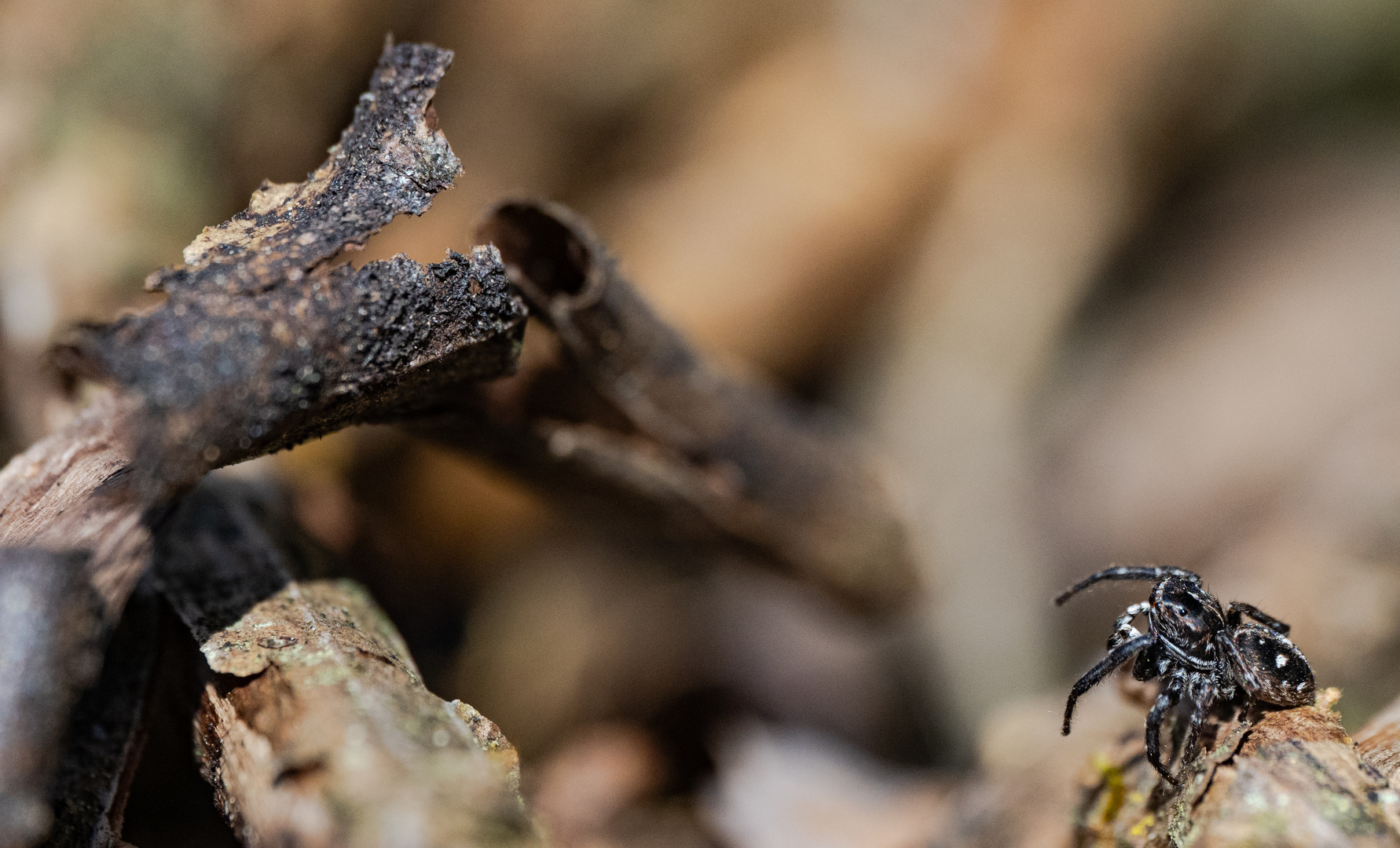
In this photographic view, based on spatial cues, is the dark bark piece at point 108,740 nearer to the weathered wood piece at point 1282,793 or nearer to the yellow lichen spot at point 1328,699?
the weathered wood piece at point 1282,793

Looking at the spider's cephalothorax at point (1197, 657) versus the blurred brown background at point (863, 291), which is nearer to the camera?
the spider's cephalothorax at point (1197, 657)

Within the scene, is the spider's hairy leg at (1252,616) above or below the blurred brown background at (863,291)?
below

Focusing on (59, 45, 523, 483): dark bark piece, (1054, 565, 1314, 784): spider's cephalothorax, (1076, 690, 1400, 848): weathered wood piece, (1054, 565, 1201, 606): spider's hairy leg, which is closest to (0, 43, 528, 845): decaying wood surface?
(59, 45, 523, 483): dark bark piece

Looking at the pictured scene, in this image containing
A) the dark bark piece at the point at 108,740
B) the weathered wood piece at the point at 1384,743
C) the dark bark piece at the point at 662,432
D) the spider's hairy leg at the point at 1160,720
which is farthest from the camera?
the dark bark piece at the point at 662,432

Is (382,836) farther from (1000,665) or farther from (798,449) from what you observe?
(1000,665)

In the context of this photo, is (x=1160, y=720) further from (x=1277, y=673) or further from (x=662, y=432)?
(x=662, y=432)

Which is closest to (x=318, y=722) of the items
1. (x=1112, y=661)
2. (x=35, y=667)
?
(x=35, y=667)

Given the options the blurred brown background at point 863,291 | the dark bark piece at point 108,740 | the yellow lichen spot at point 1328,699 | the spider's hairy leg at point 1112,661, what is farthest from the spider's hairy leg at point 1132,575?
the dark bark piece at point 108,740

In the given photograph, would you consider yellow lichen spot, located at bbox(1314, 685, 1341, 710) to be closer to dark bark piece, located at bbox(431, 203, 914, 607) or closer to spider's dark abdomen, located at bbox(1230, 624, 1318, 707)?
spider's dark abdomen, located at bbox(1230, 624, 1318, 707)

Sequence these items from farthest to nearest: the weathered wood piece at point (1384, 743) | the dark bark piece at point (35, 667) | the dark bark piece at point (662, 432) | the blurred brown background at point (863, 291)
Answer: the blurred brown background at point (863, 291)
the dark bark piece at point (662, 432)
the weathered wood piece at point (1384, 743)
the dark bark piece at point (35, 667)
